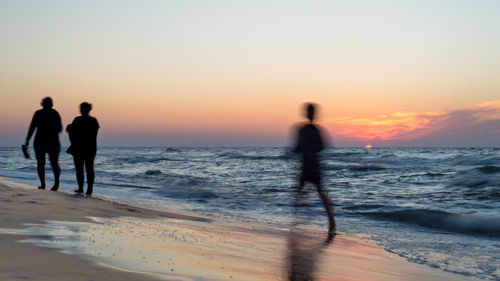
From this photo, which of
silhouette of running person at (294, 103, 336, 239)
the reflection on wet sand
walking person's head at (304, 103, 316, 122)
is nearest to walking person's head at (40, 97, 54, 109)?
silhouette of running person at (294, 103, 336, 239)

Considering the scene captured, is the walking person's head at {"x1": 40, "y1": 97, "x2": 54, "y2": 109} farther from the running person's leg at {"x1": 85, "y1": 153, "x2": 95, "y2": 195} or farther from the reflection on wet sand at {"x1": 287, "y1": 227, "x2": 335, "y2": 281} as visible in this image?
the reflection on wet sand at {"x1": 287, "y1": 227, "x2": 335, "y2": 281}

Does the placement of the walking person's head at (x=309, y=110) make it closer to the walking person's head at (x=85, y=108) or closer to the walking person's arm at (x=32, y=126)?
the walking person's head at (x=85, y=108)

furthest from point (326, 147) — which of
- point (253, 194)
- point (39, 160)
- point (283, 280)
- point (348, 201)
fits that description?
point (253, 194)

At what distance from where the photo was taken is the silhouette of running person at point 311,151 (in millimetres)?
6793

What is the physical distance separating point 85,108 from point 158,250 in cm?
569

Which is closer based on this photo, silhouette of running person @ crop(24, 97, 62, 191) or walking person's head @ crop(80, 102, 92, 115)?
walking person's head @ crop(80, 102, 92, 115)

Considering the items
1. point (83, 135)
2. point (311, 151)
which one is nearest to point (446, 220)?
point (311, 151)

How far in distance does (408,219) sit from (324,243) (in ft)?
12.4

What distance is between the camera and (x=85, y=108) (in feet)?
28.6

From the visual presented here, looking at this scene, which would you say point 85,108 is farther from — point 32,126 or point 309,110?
point 309,110

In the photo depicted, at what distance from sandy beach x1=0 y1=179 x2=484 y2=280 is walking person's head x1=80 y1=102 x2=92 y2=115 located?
101 inches

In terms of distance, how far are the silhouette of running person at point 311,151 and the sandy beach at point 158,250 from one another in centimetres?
82

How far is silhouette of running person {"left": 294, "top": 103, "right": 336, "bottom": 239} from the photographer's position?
6793 millimetres

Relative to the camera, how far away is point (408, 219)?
28.9ft
